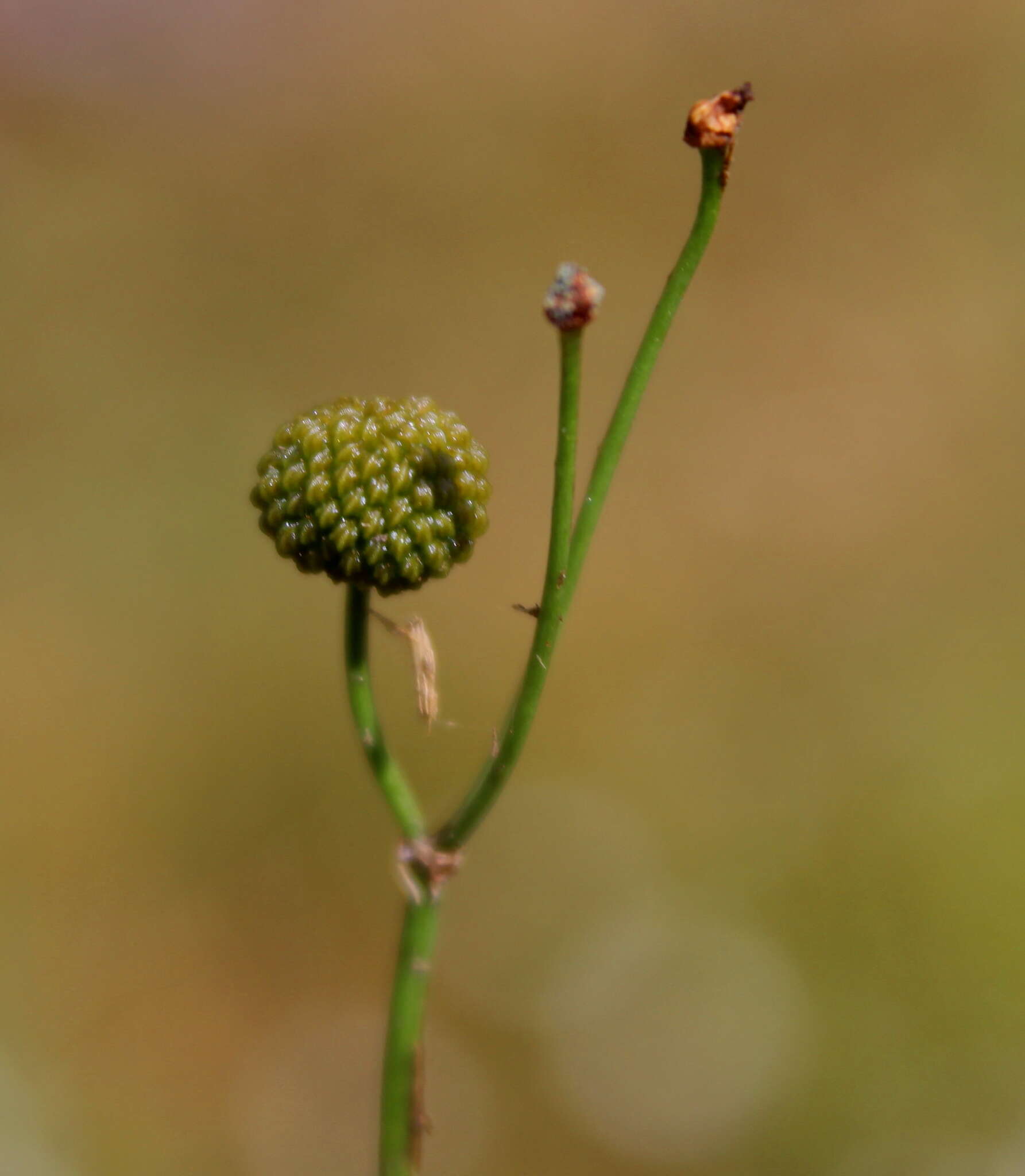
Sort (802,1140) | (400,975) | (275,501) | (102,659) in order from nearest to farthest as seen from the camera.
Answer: (400,975) < (275,501) < (802,1140) < (102,659)

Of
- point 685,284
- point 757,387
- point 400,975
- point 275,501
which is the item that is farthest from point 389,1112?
point 757,387

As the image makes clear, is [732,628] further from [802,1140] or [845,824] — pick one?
[802,1140]

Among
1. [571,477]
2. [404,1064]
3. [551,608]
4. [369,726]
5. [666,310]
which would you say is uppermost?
[666,310]

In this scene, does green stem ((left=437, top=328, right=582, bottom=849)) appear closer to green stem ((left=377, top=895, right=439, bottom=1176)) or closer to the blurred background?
green stem ((left=377, top=895, right=439, bottom=1176))

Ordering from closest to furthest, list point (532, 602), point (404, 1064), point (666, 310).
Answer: point (666, 310), point (404, 1064), point (532, 602)

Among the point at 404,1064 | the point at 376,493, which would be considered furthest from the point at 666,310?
the point at 404,1064

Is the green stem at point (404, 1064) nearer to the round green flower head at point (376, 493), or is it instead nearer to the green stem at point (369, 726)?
the green stem at point (369, 726)

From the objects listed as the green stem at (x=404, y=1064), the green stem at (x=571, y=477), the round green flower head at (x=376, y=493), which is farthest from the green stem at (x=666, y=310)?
the green stem at (x=404, y=1064)

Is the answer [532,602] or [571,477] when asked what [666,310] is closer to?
[571,477]
